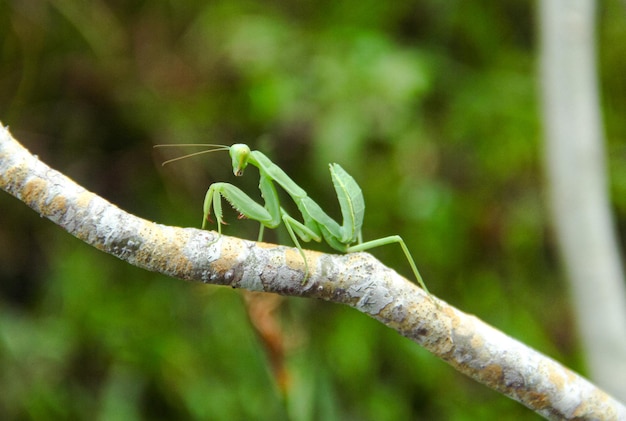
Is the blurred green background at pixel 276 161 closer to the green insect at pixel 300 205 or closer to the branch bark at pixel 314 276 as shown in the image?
the green insect at pixel 300 205

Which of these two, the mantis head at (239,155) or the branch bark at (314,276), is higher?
the mantis head at (239,155)

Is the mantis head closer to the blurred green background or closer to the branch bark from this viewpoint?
the branch bark

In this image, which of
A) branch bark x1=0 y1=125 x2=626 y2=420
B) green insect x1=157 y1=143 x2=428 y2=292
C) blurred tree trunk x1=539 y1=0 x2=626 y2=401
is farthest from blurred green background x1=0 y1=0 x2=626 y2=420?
branch bark x1=0 y1=125 x2=626 y2=420

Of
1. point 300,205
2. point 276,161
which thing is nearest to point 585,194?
point 300,205

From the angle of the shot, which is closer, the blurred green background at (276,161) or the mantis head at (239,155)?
the mantis head at (239,155)

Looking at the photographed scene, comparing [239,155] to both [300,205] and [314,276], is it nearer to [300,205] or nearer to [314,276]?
[300,205]

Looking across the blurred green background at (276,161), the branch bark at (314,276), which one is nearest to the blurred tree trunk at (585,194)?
the blurred green background at (276,161)

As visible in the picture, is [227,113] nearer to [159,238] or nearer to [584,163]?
[584,163]
